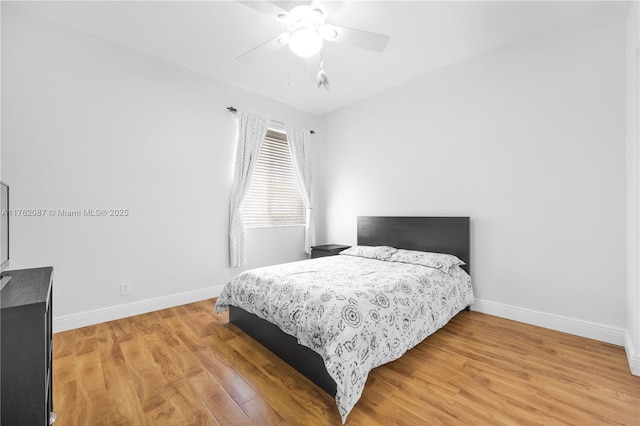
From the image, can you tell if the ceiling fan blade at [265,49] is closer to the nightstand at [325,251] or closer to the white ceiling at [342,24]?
the white ceiling at [342,24]

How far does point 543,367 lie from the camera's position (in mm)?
1907

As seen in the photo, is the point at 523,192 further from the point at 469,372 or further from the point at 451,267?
the point at 469,372

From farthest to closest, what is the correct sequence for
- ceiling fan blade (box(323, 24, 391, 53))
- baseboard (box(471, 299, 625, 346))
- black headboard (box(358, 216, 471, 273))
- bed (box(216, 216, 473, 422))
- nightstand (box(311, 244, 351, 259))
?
nightstand (box(311, 244, 351, 259)) < black headboard (box(358, 216, 471, 273)) < baseboard (box(471, 299, 625, 346)) < ceiling fan blade (box(323, 24, 391, 53)) < bed (box(216, 216, 473, 422))

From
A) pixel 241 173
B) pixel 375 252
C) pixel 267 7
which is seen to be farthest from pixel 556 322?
pixel 241 173

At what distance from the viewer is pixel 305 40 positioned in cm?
186

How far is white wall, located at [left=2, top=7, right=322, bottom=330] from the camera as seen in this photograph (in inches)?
93.4

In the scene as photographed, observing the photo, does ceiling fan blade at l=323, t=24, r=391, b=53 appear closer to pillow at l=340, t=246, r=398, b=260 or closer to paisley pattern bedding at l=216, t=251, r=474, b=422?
paisley pattern bedding at l=216, t=251, r=474, b=422

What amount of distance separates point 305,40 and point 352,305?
71.8 inches

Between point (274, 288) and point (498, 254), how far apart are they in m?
2.36

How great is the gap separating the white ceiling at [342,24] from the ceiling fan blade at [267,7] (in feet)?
0.27

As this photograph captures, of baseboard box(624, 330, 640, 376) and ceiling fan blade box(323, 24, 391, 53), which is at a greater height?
ceiling fan blade box(323, 24, 391, 53)

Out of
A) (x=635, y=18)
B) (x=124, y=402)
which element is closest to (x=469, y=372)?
(x=124, y=402)

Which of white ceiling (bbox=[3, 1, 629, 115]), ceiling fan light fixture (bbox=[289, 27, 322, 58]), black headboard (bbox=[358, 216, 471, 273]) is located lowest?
black headboard (bbox=[358, 216, 471, 273])

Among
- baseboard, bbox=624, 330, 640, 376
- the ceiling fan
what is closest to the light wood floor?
baseboard, bbox=624, 330, 640, 376
